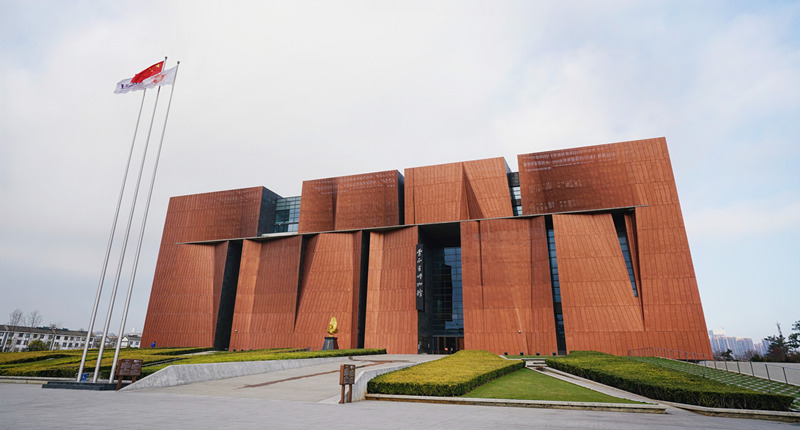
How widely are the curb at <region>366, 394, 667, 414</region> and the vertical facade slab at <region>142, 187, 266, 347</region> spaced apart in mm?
35732

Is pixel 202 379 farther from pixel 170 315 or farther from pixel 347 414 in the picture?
pixel 170 315

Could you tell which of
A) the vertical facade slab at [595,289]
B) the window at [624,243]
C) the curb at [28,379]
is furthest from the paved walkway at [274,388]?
the window at [624,243]

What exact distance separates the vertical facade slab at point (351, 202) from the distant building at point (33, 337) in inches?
2573

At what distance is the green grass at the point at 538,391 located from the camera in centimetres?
1148

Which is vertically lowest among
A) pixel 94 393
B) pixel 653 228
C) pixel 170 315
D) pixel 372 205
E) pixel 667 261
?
pixel 94 393

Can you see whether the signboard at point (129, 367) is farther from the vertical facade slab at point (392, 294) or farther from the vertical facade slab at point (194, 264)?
the vertical facade slab at point (194, 264)

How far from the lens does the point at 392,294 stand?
37219 mm

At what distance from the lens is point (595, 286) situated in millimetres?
32312

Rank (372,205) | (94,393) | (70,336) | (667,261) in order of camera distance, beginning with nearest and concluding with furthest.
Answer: (94,393)
(667,261)
(372,205)
(70,336)

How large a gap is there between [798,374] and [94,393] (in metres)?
28.3

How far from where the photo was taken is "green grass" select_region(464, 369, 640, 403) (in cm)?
1148

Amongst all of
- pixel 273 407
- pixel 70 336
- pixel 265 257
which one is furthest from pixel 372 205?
pixel 70 336

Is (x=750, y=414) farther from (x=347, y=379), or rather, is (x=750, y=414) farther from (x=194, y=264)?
(x=194, y=264)

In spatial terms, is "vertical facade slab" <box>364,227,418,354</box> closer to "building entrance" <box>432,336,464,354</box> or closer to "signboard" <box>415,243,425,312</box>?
"signboard" <box>415,243,425,312</box>
